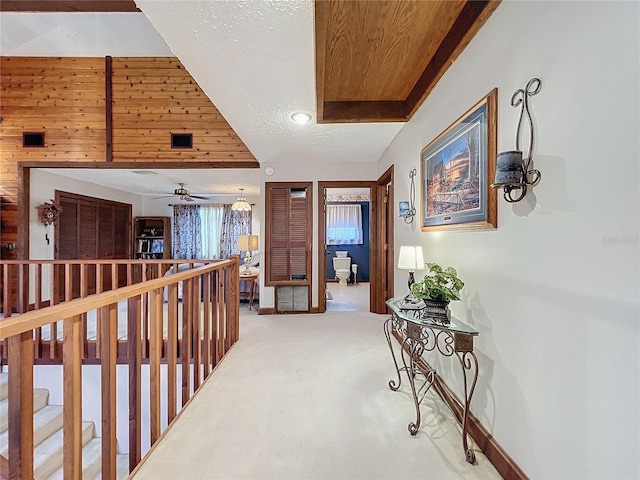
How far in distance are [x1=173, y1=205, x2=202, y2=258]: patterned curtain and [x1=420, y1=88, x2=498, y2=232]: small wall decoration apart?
6.47 m

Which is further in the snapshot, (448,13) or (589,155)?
(448,13)

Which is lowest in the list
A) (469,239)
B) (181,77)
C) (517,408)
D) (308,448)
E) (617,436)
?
(308,448)

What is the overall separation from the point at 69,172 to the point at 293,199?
3.93m

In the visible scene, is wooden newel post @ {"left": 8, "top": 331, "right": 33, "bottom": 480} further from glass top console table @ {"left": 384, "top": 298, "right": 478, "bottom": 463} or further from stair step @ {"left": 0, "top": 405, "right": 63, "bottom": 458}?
stair step @ {"left": 0, "top": 405, "right": 63, "bottom": 458}

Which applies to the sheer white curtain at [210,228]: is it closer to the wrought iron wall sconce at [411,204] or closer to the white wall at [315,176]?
the white wall at [315,176]

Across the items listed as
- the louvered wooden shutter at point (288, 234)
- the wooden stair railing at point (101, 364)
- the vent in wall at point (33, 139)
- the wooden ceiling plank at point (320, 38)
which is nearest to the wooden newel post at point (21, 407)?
the wooden stair railing at point (101, 364)

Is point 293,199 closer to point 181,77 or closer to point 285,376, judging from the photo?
point 181,77

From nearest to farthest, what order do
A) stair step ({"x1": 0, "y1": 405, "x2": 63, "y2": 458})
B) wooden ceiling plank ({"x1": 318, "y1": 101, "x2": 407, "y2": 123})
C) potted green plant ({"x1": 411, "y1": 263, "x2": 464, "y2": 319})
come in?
potted green plant ({"x1": 411, "y1": 263, "x2": 464, "y2": 319}) → stair step ({"x1": 0, "y1": 405, "x2": 63, "y2": 458}) → wooden ceiling plank ({"x1": 318, "y1": 101, "x2": 407, "y2": 123})

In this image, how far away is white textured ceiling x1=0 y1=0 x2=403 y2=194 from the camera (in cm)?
149

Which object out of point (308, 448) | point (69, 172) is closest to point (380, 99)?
point (308, 448)

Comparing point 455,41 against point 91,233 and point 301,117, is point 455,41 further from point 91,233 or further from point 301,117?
point 91,233

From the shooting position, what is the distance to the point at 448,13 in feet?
5.28

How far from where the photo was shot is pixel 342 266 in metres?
7.67

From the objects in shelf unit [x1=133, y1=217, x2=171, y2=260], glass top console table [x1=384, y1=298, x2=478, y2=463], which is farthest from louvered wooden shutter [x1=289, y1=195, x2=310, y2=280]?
shelf unit [x1=133, y1=217, x2=171, y2=260]
